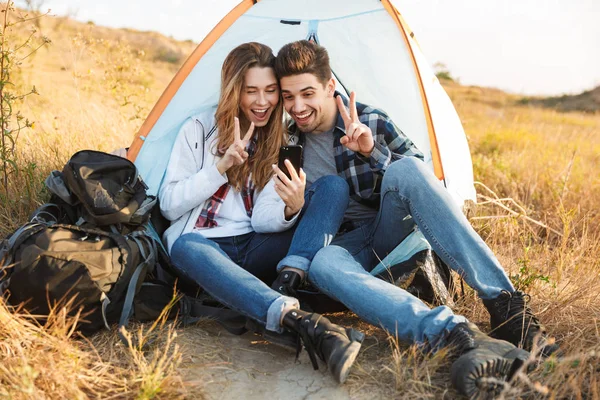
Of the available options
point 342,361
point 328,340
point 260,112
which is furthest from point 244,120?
point 342,361

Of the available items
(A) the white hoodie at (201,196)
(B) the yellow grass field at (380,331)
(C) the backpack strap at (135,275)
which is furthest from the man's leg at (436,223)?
(C) the backpack strap at (135,275)

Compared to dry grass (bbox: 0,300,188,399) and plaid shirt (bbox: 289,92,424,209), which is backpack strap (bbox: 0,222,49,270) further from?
plaid shirt (bbox: 289,92,424,209)

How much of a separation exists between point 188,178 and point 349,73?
1626 millimetres

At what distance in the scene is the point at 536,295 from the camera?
8.91 feet

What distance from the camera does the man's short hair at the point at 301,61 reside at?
2.79m

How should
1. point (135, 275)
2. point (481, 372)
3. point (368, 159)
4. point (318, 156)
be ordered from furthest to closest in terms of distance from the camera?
point (318, 156), point (368, 159), point (135, 275), point (481, 372)

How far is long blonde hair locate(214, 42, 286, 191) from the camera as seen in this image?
9.30 feet

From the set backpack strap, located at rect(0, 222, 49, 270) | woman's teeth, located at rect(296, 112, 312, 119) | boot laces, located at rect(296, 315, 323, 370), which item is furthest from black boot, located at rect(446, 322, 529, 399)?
backpack strap, located at rect(0, 222, 49, 270)

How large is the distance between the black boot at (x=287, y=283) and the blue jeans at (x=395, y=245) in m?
0.08

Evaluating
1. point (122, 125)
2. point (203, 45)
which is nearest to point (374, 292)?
point (203, 45)

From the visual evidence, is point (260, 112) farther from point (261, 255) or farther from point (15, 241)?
point (15, 241)

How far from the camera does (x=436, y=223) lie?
7.73ft

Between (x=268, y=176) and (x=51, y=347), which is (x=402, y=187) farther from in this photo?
(x=51, y=347)

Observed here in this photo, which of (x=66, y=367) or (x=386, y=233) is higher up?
(x=386, y=233)
